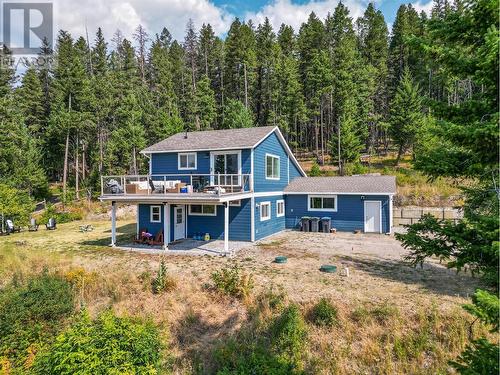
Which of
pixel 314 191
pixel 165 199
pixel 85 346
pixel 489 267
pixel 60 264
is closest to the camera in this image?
pixel 489 267

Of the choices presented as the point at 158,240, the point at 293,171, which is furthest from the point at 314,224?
the point at 158,240

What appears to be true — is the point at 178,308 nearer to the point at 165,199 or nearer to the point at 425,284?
the point at 165,199

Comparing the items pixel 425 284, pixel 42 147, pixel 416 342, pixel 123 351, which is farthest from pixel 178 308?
pixel 42 147

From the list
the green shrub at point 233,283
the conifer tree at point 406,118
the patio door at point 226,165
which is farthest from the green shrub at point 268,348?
the conifer tree at point 406,118

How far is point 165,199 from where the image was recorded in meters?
15.7

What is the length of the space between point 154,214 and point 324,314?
13.2 meters

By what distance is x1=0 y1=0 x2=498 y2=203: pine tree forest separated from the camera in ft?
117

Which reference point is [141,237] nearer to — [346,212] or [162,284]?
[162,284]

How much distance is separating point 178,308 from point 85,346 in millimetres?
3573

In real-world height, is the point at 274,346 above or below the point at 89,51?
below

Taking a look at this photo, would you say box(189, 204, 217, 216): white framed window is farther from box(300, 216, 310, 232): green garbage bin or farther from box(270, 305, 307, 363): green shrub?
box(270, 305, 307, 363): green shrub

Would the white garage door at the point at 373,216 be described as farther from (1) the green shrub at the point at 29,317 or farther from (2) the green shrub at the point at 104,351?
(1) the green shrub at the point at 29,317

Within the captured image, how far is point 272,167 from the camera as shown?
21.5 m

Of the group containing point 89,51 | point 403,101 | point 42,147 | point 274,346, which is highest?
point 89,51
